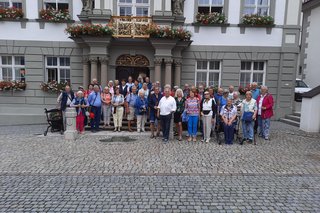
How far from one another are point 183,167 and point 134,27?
27.7 ft

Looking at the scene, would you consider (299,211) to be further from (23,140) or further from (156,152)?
(23,140)

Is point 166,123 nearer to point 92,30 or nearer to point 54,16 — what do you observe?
point 92,30

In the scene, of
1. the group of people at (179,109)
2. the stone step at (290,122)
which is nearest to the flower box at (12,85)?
the group of people at (179,109)

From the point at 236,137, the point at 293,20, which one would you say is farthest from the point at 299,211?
the point at 293,20

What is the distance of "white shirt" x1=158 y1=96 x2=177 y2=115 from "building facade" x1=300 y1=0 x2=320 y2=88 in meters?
14.4

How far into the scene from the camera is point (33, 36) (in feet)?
42.2

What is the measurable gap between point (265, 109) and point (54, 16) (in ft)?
36.2

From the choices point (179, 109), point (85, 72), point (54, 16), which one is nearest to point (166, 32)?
point (85, 72)

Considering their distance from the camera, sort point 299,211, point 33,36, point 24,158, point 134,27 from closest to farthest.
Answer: point 299,211 → point 24,158 → point 134,27 → point 33,36

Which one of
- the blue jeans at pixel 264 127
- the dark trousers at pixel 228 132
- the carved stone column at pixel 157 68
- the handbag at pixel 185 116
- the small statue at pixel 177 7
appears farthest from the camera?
the small statue at pixel 177 7

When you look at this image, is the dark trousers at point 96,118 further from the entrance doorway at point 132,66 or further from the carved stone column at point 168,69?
the carved stone column at point 168,69

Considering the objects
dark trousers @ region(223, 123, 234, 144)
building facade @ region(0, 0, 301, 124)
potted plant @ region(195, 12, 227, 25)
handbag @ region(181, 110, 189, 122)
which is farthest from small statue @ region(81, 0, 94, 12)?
dark trousers @ region(223, 123, 234, 144)

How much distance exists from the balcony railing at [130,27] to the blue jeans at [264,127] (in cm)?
657

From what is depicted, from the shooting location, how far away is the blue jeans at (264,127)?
8.71 metres
